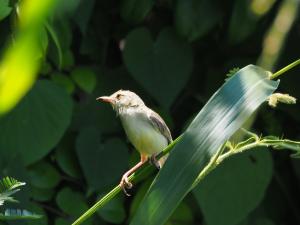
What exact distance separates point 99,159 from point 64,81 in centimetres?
43

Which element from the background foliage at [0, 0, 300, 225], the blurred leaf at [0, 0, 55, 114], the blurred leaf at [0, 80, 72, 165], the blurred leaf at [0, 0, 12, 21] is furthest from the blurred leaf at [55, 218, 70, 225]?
the blurred leaf at [0, 0, 55, 114]

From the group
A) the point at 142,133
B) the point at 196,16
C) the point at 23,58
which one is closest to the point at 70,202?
the point at 142,133

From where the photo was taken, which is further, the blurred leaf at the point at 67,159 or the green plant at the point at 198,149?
the blurred leaf at the point at 67,159

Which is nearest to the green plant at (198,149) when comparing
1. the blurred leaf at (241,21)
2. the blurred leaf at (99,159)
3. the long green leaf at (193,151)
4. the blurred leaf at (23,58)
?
the long green leaf at (193,151)

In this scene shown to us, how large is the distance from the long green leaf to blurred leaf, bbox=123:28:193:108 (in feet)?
8.06

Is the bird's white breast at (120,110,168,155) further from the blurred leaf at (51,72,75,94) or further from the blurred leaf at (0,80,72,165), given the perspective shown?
the blurred leaf at (51,72,75,94)

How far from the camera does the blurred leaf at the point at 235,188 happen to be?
3412 millimetres

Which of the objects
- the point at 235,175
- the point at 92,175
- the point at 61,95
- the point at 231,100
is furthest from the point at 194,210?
the point at 231,100

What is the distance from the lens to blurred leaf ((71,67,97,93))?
357cm

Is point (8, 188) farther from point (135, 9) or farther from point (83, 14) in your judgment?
point (135, 9)

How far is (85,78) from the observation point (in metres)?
3.60

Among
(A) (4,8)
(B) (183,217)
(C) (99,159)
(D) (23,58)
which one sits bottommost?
(B) (183,217)

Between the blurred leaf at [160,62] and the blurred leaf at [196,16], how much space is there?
0.14 meters

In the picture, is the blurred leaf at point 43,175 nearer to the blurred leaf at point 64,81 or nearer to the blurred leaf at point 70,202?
the blurred leaf at point 70,202
